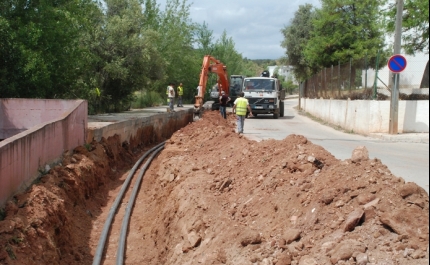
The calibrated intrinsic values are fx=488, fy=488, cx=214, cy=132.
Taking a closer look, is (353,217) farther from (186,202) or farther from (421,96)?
(421,96)

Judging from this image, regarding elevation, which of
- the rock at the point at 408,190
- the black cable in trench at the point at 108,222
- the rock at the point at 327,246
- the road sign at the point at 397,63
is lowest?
the black cable in trench at the point at 108,222

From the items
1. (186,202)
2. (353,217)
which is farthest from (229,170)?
(353,217)

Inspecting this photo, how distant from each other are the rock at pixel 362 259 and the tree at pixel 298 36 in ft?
145

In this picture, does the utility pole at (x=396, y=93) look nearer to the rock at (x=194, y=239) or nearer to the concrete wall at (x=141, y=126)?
the concrete wall at (x=141, y=126)

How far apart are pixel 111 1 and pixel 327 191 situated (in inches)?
1072

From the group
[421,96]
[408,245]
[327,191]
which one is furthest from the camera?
[421,96]

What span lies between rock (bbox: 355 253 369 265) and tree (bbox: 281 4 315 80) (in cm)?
4431

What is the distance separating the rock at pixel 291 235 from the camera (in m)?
5.51

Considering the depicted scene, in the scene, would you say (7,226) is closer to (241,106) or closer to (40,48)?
(241,106)

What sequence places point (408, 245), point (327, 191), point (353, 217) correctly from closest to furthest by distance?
point (408, 245), point (353, 217), point (327, 191)

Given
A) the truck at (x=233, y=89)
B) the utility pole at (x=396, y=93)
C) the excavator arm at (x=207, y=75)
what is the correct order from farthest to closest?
the truck at (x=233, y=89) → the excavator arm at (x=207, y=75) → the utility pole at (x=396, y=93)

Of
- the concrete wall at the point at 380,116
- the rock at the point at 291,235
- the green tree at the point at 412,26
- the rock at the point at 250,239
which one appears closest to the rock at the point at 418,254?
the rock at the point at 291,235

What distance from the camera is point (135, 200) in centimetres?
1218

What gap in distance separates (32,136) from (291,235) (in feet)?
19.5
